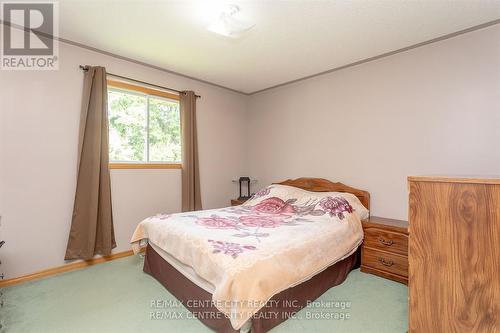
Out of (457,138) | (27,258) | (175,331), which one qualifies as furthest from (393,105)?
(27,258)

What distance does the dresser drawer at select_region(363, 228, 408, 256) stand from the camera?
2361 mm

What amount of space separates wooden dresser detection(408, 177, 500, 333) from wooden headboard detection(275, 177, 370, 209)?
5.65ft

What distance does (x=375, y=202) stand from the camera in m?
2.98

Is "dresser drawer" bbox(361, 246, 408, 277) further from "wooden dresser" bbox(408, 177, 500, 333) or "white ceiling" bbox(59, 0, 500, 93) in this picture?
"white ceiling" bbox(59, 0, 500, 93)

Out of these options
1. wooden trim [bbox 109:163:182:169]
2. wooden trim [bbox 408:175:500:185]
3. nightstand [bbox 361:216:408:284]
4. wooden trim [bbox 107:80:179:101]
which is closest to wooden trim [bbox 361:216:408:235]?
nightstand [bbox 361:216:408:284]

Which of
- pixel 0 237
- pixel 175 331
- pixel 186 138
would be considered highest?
pixel 186 138

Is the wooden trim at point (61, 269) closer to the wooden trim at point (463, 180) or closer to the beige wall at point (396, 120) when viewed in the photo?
the beige wall at point (396, 120)

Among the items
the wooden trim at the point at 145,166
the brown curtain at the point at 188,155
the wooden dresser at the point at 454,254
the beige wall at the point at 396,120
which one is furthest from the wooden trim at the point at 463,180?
the wooden trim at the point at 145,166

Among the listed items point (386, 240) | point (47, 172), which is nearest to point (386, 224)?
point (386, 240)

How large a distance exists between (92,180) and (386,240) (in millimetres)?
3233

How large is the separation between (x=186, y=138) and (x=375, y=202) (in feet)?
8.84

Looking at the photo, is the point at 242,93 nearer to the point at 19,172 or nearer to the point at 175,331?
the point at 19,172

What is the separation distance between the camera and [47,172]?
2.53 metres

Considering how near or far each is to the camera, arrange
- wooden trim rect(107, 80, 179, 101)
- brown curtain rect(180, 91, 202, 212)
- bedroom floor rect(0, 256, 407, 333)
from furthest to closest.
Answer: brown curtain rect(180, 91, 202, 212) → wooden trim rect(107, 80, 179, 101) → bedroom floor rect(0, 256, 407, 333)
